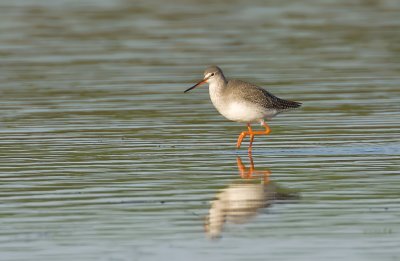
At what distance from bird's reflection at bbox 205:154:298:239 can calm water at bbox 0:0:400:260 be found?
3 centimetres

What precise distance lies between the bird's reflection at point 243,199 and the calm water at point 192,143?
0.10 feet

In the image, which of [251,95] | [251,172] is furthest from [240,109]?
[251,172]

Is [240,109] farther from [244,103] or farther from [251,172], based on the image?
[251,172]

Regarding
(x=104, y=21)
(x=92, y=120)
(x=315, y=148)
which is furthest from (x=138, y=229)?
(x=104, y=21)

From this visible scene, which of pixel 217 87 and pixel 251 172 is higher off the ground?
pixel 217 87

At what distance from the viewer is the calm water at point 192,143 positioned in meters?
10.9

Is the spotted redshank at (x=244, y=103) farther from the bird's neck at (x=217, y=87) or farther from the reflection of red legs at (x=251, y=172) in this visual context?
the reflection of red legs at (x=251, y=172)

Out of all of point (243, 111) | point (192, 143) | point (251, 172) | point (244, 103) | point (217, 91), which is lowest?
point (251, 172)

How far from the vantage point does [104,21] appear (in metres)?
34.5

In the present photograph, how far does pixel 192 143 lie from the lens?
16.9m

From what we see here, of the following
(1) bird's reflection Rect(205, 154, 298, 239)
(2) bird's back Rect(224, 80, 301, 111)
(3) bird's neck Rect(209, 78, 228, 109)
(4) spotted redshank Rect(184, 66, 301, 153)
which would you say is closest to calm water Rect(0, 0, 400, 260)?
(1) bird's reflection Rect(205, 154, 298, 239)

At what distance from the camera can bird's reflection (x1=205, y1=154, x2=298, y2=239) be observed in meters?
11.6

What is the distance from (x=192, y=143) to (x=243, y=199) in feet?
13.7

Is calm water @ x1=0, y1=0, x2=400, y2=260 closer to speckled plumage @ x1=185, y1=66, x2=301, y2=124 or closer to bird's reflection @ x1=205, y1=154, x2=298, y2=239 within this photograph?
bird's reflection @ x1=205, y1=154, x2=298, y2=239
